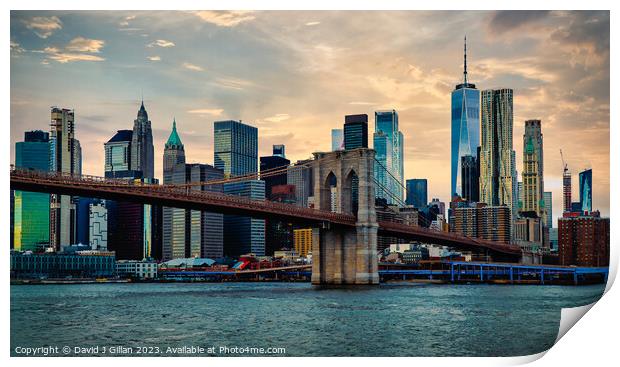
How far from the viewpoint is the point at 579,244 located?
72.8m

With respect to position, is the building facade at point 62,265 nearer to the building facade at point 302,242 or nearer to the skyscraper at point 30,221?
the skyscraper at point 30,221

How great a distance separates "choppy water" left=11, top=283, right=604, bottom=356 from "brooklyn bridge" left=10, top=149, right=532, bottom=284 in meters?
5.38

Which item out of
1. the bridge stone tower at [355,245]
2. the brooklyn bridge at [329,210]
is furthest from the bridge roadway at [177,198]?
the bridge stone tower at [355,245]

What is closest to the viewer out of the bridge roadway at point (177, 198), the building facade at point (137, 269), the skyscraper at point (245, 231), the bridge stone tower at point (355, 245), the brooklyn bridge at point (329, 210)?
the bridge roadway at point (177, 198)

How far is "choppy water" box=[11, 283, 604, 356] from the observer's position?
78.0ft

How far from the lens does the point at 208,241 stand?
141250 mm

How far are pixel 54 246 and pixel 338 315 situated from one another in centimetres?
6844

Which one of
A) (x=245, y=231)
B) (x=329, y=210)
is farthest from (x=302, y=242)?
(x=329, y=210)

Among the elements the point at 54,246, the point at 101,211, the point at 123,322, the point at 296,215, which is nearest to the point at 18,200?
the point at 54,246

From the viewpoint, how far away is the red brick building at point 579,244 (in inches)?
2483

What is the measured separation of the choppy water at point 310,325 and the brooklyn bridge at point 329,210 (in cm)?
538

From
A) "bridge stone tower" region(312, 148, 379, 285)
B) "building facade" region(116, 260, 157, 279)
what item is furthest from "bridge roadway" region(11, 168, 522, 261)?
"building facade" region(116, 260, 157, 279)

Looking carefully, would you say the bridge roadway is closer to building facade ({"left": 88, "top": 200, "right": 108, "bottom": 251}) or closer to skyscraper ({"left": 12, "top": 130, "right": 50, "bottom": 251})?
skyscraper ({"left": 12, "top": 130, "right": 50, "bottom": 251})

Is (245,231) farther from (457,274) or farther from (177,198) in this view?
(177,198)
